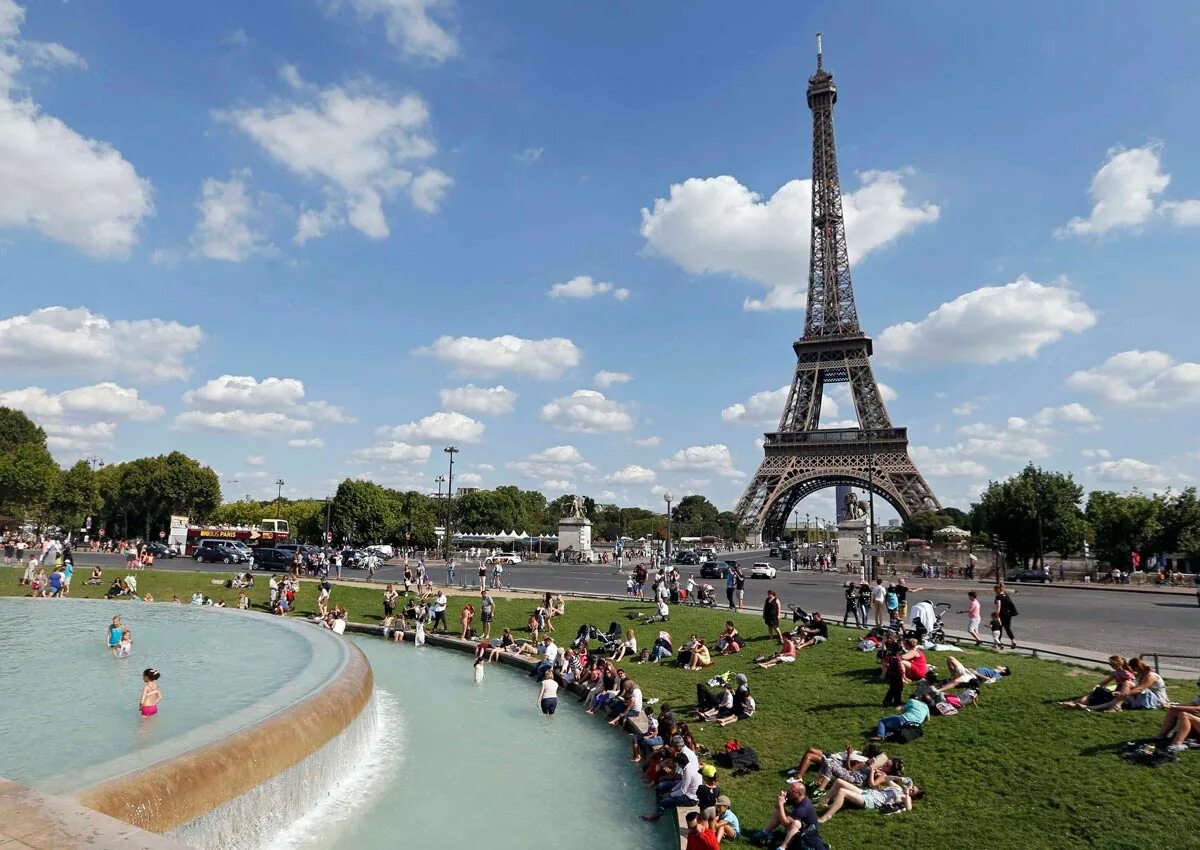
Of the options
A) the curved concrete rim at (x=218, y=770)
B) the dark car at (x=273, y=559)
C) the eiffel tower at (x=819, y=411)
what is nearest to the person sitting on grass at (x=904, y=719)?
the curved concrete rim at (x=218, y=770)

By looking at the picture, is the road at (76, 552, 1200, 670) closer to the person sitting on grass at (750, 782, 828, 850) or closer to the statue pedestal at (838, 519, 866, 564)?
the statue pedestal at (838, 519, 866, 564)

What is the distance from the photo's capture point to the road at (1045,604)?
19.8 meters

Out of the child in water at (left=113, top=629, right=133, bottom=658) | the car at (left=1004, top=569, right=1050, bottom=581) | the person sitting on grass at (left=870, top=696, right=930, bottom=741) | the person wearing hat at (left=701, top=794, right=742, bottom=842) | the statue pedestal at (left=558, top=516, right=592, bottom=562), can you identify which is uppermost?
the statue pedestal at (left=558, top=516, right=592, bottom=562)

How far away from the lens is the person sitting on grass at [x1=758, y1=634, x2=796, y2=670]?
57.5 ft

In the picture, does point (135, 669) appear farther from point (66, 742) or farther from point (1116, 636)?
point (1116, 636)

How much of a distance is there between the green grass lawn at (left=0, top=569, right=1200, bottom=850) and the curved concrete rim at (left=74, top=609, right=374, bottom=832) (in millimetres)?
5892

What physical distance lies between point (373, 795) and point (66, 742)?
3990 millimetres

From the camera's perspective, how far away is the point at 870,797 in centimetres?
991

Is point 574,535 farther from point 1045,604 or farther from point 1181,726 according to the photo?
point 1181,726

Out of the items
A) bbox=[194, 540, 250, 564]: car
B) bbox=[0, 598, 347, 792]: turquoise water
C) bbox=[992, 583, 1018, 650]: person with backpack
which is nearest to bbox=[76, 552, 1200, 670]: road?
bbox=[992, 583, 1018, 650]: person with backpack

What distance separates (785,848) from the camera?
28.6 feet

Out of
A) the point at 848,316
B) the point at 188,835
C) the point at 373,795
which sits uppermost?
the point at 848,316

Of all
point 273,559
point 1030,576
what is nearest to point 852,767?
point 273,559

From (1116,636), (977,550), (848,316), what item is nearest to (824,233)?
(848,316)
